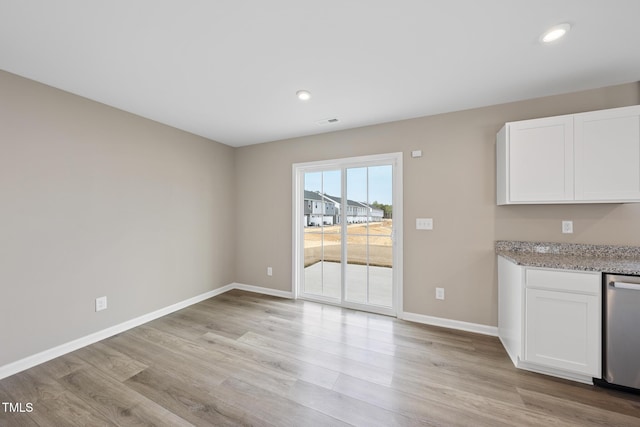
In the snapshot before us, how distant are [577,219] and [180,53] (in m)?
3.72

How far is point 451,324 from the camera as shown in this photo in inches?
110

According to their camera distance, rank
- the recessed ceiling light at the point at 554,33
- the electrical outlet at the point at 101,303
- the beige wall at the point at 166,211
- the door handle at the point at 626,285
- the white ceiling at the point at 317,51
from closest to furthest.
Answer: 1. the white ceiling at the point at 317,51
2. the recessed ceiling light at the point at 554,33
3. the door handle at the point at 626,285
4. the beige wall at the point at 166,211
5. the electrical outlet at the point at 101,303

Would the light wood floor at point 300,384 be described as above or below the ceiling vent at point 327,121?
below

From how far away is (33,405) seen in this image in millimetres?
1690

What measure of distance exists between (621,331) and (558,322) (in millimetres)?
331

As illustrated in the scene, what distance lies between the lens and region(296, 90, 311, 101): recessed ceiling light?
7.79 ft

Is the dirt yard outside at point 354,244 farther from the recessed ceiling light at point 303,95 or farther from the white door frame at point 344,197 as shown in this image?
the recessed ceiling light at point 303,95

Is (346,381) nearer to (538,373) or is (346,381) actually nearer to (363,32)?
(538,373)

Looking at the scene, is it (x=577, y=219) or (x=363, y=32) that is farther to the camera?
(x=577, y=219)

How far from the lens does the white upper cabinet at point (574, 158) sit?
1.97 metres

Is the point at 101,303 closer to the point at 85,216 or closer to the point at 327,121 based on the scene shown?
the point at 85,216

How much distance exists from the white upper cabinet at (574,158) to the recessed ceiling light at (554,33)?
76cm

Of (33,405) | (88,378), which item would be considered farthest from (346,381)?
(33,405)

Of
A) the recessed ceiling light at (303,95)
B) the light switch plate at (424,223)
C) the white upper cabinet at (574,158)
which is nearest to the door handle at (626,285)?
the white upper cabinet at (574,158)
